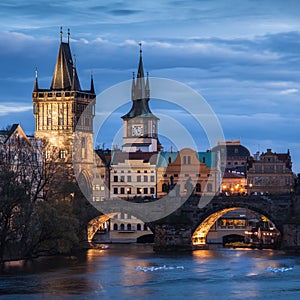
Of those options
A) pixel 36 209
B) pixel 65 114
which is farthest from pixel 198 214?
pixel 65 114

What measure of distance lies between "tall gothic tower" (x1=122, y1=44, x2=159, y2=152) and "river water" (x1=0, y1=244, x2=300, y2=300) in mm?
58636

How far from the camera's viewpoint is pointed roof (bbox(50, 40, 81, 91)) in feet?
504

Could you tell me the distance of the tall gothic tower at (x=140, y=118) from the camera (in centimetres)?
17585

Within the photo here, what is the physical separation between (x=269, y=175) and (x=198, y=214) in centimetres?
3476

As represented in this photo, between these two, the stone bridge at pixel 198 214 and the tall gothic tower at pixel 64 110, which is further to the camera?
the tall gothic tower at pixel 64 110

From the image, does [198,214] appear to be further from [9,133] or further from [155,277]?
[155,277]

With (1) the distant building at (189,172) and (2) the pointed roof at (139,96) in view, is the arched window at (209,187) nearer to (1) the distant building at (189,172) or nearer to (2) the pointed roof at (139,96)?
(1) the distant building at (189,172)

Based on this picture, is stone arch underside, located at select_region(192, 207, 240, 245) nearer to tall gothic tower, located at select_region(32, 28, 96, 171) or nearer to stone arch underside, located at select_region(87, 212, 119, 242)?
stone arch underside, located at select_region(87, 212, 119, 242)

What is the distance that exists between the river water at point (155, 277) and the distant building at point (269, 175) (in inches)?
1572

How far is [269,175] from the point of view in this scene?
158000mm

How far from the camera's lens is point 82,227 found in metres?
121

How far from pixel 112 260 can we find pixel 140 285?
2014 cm

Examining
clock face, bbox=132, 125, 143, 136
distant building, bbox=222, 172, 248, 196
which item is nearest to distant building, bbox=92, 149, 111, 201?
distant building, bbox=222, 172, 248, 196

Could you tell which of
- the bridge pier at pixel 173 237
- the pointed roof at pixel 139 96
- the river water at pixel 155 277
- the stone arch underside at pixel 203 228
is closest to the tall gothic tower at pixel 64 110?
the pointed roof at pixel 139 96
